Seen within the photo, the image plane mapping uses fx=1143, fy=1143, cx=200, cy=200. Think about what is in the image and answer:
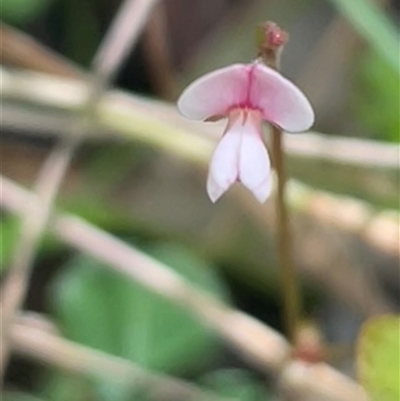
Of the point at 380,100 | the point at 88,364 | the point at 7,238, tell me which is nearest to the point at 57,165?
the point at 7,238

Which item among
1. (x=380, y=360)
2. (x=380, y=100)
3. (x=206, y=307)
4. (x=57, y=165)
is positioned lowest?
(x=380, y=360)

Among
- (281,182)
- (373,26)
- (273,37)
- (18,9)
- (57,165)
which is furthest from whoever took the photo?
(18,9)

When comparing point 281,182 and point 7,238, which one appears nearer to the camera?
point 281,182

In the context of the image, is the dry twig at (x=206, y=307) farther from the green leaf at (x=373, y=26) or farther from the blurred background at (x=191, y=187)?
the green leaf at (x=373, y=26)

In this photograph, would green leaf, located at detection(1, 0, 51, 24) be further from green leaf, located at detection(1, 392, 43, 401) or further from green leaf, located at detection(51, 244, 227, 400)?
green leaf, located at detection(1, 392, 43, 401)

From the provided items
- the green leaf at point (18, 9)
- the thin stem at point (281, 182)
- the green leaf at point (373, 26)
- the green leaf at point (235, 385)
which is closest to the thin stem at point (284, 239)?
the thin stem at point (281, 182)

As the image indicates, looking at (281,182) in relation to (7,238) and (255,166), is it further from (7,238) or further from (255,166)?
(7,238)
